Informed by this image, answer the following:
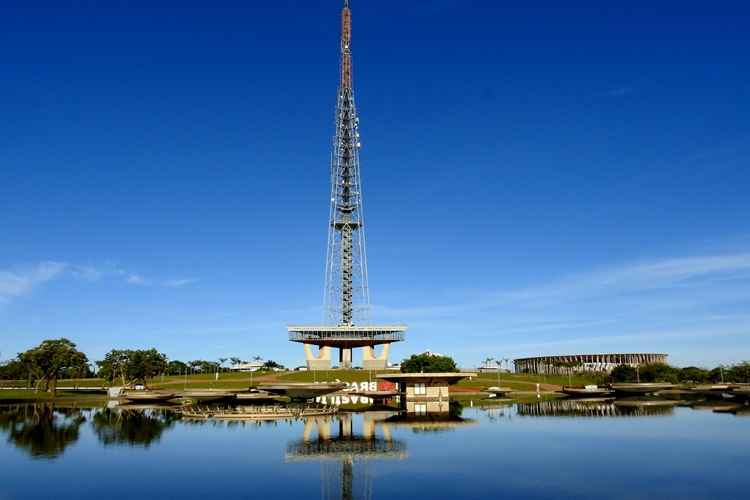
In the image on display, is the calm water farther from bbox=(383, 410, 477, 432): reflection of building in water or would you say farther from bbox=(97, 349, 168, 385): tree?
bbox=(97, 349, 168, 385): tree

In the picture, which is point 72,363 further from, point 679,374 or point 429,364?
point 679,374

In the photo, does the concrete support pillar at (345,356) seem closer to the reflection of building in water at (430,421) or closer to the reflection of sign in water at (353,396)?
the reflection of sign in water at (353,396)

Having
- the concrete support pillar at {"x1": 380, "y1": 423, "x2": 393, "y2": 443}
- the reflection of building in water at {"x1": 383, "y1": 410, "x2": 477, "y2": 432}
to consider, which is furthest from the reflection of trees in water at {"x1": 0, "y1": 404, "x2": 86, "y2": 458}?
the reflection of building in water at {"x1": 383, "y1": 410, "x2": 477, "y2": 432}

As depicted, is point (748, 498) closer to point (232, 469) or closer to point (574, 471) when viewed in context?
point (574, 471)

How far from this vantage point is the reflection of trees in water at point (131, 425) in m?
57.9

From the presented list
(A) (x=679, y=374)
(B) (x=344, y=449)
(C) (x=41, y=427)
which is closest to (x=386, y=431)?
(B) (x=344, y=449)

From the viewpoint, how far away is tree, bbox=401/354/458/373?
14300 centimetres

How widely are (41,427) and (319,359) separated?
105 meters

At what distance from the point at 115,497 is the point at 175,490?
131 inches

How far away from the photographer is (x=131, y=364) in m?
137

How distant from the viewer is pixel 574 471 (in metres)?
41.4

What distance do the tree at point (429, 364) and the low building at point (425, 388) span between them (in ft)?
137

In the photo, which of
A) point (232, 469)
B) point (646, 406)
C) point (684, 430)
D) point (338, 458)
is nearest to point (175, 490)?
point (232, 469)

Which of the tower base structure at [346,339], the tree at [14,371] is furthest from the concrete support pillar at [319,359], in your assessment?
the tree at [14,371]
